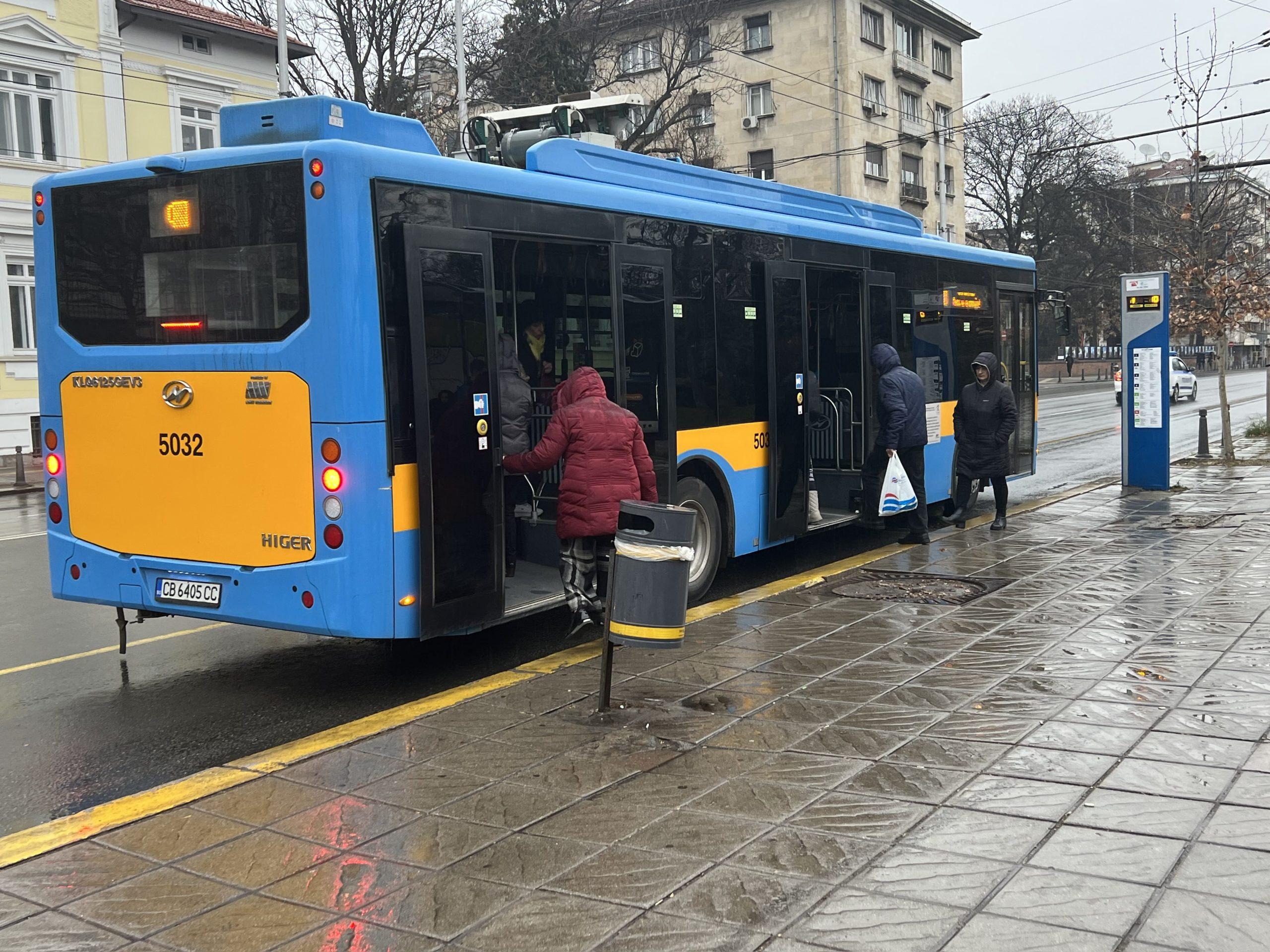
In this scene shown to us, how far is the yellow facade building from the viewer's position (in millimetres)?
27422

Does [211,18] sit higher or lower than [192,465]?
higher

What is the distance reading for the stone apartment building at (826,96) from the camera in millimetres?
54562

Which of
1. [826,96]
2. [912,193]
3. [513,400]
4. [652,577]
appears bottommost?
[652,577]

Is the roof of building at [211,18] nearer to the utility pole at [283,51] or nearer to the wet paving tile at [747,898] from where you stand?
the utility pole at [283,51]

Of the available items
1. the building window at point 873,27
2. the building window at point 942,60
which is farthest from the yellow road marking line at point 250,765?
the building window at point 942,60

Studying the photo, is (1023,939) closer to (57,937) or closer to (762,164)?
(57,937)

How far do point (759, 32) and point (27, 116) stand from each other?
36591 mm

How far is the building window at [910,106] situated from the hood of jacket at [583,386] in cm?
5591

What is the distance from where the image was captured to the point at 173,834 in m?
4.82

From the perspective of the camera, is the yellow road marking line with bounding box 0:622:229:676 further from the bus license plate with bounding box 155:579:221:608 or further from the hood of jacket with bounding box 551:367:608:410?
the hood of jacket with bounding box 551:367:608:410

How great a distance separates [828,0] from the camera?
54094 mm

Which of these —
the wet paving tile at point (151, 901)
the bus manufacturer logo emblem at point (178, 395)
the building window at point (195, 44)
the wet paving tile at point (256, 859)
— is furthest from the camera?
the building window at point (195, 44)

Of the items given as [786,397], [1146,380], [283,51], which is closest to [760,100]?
[283,51]

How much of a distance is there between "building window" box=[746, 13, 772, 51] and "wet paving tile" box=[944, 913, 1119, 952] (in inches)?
2221
